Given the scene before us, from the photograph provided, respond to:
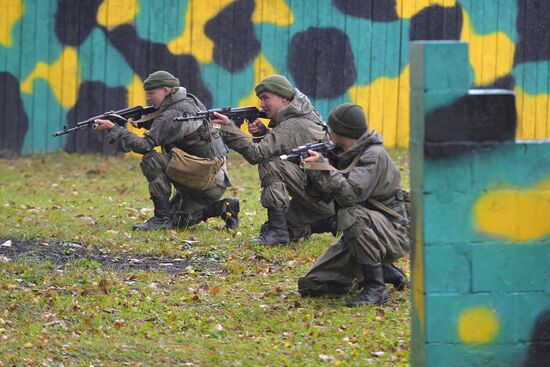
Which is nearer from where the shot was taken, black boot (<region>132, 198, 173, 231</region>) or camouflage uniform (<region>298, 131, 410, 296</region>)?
camouflage uniform (<region>298, 131, 410, 296</region>)

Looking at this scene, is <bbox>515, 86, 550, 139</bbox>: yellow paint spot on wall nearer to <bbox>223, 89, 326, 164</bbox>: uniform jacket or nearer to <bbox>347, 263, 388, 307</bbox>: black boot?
<bbox>223, 89, 326, 164</bbox>: uniform jacket

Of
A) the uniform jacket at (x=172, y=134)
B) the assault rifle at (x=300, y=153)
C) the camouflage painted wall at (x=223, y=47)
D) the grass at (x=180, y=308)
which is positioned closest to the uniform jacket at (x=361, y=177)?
the assault rifle at (x=300, y=153)

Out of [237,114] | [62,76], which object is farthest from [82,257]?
[62,76]

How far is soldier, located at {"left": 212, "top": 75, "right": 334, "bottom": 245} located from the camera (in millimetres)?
9578

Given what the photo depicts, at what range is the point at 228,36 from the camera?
15.5 metres

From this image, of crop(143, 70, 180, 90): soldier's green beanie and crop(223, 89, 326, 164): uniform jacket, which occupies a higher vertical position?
crop(143, 70, 180, 90): soldier's green beanie

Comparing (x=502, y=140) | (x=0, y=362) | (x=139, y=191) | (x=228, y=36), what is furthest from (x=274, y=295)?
(x=228, y=36)

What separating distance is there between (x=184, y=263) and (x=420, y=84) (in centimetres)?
427

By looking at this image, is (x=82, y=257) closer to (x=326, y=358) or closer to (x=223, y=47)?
(x=326, y=358)

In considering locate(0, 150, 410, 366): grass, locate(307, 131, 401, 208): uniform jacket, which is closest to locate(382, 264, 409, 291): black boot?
locate(0, 150, 410, 366): grass

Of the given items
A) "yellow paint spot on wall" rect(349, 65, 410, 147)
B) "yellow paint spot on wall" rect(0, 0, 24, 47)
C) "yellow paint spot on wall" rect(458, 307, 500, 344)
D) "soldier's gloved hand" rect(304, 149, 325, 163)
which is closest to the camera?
"yellow paint spot on wall" rect(458, 307, 500, 344)

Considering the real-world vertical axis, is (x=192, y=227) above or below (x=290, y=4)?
below

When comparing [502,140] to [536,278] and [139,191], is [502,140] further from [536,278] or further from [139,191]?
[139,191]

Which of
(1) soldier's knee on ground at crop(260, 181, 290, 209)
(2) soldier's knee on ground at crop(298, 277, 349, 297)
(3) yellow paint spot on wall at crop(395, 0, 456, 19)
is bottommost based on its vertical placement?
(2) soldier's knee on ground at crop(298, 277, 349, 297)
